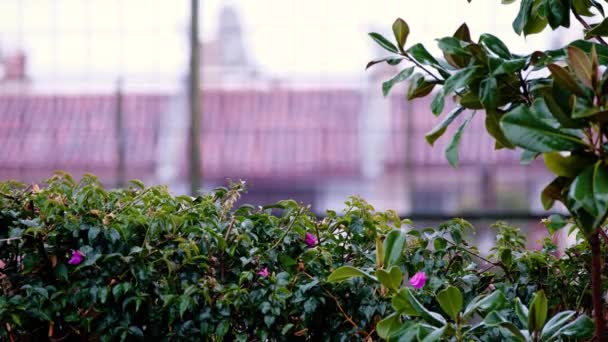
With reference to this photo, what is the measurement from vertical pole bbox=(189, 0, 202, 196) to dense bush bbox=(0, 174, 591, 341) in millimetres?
1895

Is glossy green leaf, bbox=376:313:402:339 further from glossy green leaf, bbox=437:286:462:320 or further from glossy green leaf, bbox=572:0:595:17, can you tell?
glossy green leaf, bbox=572:0:595:17

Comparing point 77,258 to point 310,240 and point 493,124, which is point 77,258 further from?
point 493,124

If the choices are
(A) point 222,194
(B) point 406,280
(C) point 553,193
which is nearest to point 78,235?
(A) point 222,194

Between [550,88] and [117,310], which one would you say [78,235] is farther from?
[550,88]

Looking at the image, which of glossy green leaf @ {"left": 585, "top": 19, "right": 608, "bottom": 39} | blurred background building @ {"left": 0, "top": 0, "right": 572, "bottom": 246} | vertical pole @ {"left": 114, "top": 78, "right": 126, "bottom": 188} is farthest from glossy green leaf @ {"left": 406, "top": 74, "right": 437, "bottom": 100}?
vertical pole @ {"left": 114, "top": 78, "right": 126, "bottom": 188}

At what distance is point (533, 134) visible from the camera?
36.4 inches

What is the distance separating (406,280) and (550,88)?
1.92 feet

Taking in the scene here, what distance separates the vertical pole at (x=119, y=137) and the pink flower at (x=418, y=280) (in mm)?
2243

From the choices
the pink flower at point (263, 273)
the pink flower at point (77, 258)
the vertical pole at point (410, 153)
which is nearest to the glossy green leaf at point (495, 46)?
the pink flower at point (263, 273)

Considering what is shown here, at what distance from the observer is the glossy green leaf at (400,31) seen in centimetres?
122

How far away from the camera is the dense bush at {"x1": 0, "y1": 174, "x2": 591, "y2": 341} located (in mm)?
1278

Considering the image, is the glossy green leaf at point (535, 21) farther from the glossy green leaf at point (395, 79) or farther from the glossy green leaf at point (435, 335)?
the glossy green leaf at point (435, 335)

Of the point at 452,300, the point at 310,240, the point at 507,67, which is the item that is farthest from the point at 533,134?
the point at 310,240

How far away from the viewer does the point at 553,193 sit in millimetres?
1021
